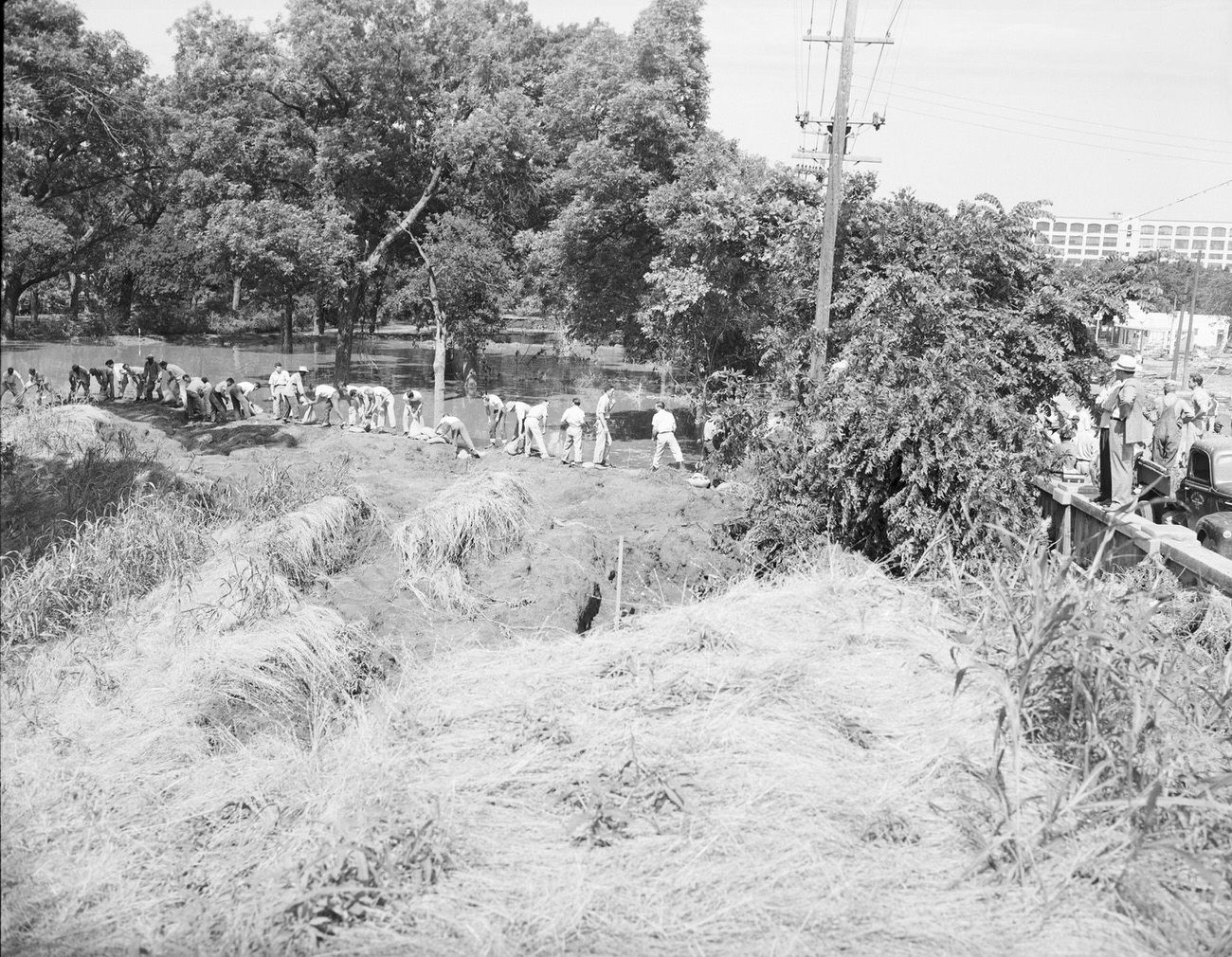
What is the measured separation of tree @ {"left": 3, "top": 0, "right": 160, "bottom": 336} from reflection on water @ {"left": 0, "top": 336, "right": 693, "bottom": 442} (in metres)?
2.95

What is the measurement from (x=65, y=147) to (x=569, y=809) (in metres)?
29.6

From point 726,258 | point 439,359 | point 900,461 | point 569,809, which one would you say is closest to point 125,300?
point 439,359

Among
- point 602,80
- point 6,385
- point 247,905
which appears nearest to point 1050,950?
point 247,905

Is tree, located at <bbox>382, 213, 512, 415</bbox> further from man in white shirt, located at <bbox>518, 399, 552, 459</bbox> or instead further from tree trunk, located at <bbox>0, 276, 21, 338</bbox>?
tree trunk, located at <bbox>0, 276, 21, 338</bbox>

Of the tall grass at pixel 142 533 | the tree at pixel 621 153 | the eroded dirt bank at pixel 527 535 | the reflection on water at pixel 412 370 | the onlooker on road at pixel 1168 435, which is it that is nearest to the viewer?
the tall grass at pixel 142 533

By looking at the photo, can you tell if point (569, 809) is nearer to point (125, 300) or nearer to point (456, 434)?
point (456, 434)

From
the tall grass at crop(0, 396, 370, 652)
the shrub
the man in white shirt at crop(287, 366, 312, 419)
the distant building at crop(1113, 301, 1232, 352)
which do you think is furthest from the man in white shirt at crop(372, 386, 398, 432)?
the distant building at crop(1113, 301, 1232, 352)

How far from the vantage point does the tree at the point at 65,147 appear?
72.2 ft

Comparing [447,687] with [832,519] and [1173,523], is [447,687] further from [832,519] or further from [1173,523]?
[1173,523]

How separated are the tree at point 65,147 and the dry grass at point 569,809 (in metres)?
14.6

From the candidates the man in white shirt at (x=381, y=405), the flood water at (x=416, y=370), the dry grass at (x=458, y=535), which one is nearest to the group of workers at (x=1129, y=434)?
the dry grass at (x=458, y=535)

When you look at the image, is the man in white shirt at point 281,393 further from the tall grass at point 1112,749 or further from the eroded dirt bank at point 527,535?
the tall grass at point 1112,749

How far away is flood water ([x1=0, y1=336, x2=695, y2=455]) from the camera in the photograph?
97.9 feet

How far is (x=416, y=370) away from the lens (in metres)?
38.8
